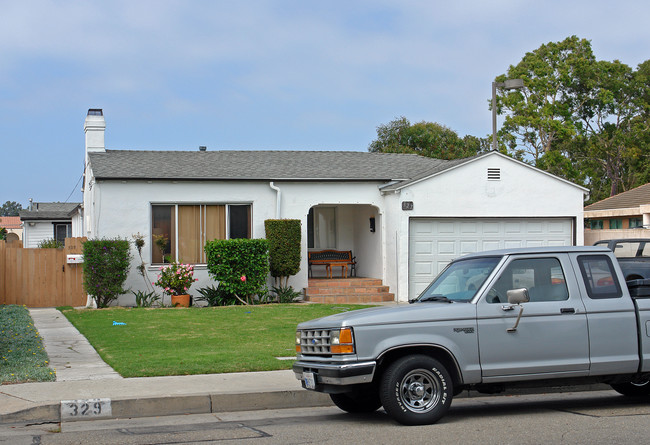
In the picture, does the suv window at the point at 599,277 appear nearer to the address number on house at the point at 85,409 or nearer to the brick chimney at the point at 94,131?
the address number on house at the point at 85,409

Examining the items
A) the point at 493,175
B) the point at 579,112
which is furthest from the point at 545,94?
the point at 493,175

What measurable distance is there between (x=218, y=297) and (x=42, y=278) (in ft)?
17.1

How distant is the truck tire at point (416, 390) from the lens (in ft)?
24.0

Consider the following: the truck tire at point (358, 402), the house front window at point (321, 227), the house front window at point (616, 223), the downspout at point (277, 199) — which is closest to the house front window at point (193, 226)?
the downspout at point (277, 199)

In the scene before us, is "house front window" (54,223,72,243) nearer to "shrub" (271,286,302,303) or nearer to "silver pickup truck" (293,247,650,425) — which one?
"shrub" (271,286,302,303)

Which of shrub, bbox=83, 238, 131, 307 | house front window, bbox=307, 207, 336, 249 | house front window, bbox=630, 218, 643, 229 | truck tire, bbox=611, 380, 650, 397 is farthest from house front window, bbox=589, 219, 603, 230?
truck tire, bbox=611, 380, 650, 397

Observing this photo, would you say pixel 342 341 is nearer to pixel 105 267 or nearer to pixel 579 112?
pixel 105 267

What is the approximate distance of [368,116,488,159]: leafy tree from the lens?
149 ft

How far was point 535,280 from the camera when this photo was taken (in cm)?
805

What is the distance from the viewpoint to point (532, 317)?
305 inches

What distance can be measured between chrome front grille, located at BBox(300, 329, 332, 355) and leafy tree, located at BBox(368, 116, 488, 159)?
36.9m

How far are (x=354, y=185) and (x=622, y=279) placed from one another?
46.0ft

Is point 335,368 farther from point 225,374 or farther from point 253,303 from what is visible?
point 253,303

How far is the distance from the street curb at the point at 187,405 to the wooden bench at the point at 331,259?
13644mm
